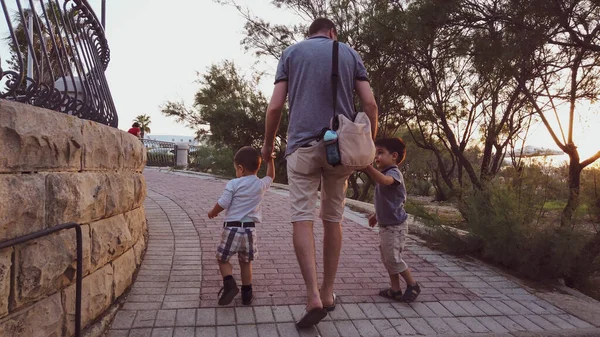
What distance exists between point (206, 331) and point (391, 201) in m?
1.70

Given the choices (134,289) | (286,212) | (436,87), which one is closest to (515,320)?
(134,289)

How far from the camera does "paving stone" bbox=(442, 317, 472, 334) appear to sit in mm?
3318

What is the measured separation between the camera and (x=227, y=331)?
10.4ft

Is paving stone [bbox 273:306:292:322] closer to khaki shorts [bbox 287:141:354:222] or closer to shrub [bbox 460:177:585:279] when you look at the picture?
khaki shorts [bbox 287:141:354:222]

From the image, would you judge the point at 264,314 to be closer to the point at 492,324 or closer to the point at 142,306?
the point at 142,306

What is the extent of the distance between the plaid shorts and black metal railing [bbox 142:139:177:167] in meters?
21.6

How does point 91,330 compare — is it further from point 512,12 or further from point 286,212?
point 512,12

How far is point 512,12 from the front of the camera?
249 inches

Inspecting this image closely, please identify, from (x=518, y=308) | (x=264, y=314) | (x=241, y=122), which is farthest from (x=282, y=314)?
(x=241, y=122)

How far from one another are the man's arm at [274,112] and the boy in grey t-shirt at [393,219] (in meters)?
0.88

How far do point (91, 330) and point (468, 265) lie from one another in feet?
11.8

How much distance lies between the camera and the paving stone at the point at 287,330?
10.3 feet

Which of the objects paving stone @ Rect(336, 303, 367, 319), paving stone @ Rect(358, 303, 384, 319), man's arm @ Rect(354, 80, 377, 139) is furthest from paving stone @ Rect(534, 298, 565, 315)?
man's arm @ Rect(354, 80, 377, 139)

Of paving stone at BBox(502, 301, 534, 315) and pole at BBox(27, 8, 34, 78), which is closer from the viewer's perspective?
pole at BBox(27, 8, 34, 78)
